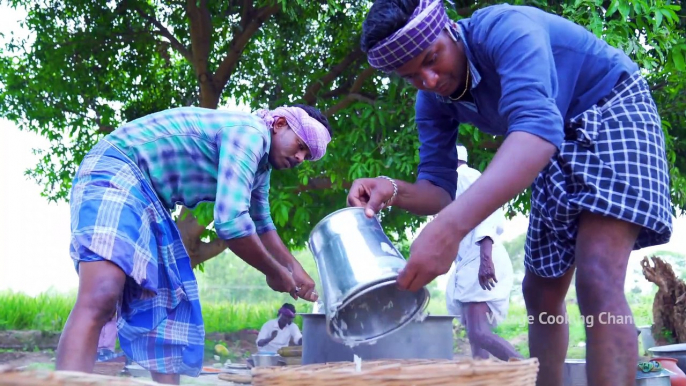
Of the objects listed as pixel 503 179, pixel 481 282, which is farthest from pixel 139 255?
pixel 481 282

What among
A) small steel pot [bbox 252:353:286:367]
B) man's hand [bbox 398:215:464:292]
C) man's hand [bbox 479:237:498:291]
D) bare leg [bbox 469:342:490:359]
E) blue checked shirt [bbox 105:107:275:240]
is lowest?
small steel pot [bbox 252:353:286:367]

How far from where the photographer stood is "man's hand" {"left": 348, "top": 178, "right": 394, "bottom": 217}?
7.75 feet

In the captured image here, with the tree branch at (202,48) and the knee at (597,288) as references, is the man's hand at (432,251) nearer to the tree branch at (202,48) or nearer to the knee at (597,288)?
the knee at (597,288)

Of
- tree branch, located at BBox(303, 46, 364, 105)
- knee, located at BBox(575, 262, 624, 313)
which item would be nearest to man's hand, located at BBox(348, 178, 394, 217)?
knee, located at BBox(575, 262, 624, 313)

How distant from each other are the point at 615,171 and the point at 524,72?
406 millimetres

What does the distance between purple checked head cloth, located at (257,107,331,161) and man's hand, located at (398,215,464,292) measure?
1.20 m

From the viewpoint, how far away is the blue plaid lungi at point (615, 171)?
2.07 metres

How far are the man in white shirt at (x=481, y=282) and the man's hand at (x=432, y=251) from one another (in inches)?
121

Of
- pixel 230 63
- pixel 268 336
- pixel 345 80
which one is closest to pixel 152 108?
pixel 230 63

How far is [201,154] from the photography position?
2773 mm

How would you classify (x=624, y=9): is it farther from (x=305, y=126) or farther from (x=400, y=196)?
(x=400, y=196)

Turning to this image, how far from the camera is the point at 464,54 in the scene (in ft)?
7.18

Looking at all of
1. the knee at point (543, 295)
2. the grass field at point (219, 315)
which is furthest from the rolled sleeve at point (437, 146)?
the grass field at point (219, 315)

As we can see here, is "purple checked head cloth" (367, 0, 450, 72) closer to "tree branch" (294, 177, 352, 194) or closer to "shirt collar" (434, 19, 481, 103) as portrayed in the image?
"shirt collar" (434, 19, 481, 103)
